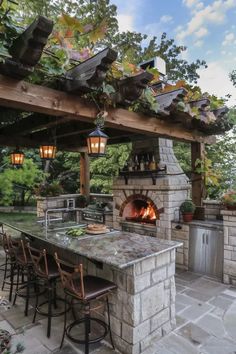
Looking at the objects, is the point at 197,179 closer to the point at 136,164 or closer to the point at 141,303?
the point at 136,164

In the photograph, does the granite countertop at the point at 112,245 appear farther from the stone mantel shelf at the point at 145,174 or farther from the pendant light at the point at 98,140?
the stone mantel shelf at the point at 145,174

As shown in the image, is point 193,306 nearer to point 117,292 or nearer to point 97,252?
point 117,292

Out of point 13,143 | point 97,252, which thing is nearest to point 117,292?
point 97,252

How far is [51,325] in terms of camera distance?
2904 mm

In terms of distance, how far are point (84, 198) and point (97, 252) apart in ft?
16.4

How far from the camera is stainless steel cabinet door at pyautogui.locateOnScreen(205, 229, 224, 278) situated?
432 centimetres

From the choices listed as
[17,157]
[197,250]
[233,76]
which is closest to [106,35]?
[17,157]

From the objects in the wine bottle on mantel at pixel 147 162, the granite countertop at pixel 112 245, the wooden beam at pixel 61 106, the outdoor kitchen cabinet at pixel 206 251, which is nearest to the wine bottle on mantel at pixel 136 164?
the wine bottle on mantel at pixel 147 162

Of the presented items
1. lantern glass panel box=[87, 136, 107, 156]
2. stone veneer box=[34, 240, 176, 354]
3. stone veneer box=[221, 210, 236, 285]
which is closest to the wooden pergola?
lantern glass panel box=[87, 136, 107, 156]

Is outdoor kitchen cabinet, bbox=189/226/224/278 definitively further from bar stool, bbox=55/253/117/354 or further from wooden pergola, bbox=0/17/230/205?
bar stool, bbox=55/253/117/354

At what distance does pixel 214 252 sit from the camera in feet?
14.5

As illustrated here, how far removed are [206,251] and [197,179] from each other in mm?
1507

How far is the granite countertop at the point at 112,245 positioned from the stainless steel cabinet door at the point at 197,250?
Answer: 185cm

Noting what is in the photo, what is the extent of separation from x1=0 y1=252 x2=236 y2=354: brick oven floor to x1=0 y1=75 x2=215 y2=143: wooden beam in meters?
1.86
